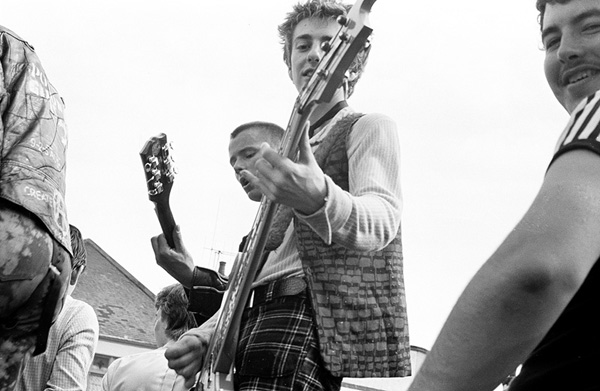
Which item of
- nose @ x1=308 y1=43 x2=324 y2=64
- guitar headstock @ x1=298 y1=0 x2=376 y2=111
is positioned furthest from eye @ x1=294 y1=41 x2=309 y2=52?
guitar headstock @ x1=298 y1=0 x2=376 y2=111

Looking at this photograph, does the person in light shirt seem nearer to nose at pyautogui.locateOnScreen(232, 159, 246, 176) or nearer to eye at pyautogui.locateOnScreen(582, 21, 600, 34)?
nose at pyautogui.locateOnScreen(232, 159, 246, 176)

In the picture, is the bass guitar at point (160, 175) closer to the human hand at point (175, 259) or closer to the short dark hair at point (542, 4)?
the human hand at point (175, 259)

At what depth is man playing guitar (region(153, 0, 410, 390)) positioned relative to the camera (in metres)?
2.31

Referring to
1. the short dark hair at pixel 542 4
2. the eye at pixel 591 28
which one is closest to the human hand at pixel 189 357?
the short dark hair at pixel 542 4

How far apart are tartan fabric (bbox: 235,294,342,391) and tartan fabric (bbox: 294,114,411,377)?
0.15 feet

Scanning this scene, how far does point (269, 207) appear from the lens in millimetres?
2477

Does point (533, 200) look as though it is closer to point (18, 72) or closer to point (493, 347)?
point (493, 347)

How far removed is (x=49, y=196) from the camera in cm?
270

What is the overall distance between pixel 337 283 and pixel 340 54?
2.02ft

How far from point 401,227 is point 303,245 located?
1.05 feet

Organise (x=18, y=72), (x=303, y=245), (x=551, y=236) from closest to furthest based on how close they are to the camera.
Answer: (x=551, y=236) < (x=303, y=245) < (x=18, y=72)

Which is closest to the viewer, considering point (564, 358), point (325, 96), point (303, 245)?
point (564, 358)

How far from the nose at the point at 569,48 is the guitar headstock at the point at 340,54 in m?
0.61

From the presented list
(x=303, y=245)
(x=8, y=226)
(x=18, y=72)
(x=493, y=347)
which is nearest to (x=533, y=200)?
(x=493, y=347)
